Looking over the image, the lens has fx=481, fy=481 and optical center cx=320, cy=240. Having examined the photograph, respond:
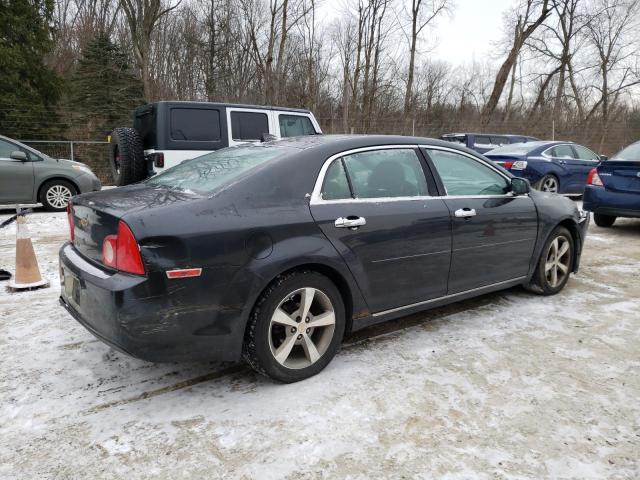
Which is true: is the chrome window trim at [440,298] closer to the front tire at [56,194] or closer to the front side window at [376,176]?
the front side window at [376,176]

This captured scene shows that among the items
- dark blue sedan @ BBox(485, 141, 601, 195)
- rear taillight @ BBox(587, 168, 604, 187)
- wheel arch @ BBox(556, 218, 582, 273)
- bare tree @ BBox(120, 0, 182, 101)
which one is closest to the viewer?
wheel arch @ BBox(556, 218, 582, 273)

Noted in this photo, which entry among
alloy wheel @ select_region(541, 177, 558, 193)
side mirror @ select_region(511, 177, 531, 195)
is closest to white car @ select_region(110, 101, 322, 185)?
side mirror @ select_region(511, 177, 531, 195)

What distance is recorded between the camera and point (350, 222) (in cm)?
298

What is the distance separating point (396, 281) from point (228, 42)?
24733mm

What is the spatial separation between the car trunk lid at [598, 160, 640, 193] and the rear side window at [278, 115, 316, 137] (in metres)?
4.91

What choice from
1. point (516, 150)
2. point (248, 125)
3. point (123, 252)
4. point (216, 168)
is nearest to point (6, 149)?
point (248, 125)

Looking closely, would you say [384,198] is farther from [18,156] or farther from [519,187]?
[18,156]

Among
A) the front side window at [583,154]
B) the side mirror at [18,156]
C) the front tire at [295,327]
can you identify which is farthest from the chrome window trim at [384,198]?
the front side window at [583,154]

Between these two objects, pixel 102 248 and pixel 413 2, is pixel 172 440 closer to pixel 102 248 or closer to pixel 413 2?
pixel 102 248

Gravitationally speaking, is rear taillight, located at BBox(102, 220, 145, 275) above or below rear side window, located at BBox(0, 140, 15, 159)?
below

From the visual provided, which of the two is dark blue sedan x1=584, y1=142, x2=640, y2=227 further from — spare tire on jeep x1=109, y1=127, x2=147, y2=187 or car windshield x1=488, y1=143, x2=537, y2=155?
spare tire on jeep x1=109, y1=127, x2=147, y2=187

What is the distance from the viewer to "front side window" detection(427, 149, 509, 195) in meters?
3.67

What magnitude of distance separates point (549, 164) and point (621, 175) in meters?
3.44

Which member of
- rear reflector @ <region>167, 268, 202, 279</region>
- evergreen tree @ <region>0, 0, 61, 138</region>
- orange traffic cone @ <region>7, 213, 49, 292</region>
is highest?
evergreen tree @ <region>0, 0, 61, 138</region>
